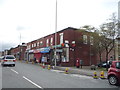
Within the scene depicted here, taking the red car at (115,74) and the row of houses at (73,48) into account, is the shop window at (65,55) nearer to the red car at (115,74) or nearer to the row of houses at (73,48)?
the row of houses at (73,48)

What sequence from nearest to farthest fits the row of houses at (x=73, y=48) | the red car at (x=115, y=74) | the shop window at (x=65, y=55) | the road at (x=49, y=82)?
the road at (x=49, y=82), the red car at (x=115, y=74), the row of houses at (x=73, y=48), the shop window at (x=65, y=55)

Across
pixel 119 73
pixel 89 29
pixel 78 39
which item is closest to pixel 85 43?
pixel 78 39

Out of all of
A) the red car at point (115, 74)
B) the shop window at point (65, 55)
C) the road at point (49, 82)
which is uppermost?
the shop window at point (65, 55)

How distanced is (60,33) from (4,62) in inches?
467

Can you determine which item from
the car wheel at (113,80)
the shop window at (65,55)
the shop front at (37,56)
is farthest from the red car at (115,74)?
the shop front at (37,56)

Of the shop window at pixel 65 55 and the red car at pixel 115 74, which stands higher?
the shop window at pixel 65 55

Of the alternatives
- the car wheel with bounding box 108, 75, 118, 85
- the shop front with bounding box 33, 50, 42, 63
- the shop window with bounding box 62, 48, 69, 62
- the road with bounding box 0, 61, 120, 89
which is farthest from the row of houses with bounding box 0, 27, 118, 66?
the car wheel with bounding box 108, 75, 118, 85

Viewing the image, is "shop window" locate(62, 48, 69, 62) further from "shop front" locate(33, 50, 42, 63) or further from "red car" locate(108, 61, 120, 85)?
"red car" locate(108, 61, 120, 85)

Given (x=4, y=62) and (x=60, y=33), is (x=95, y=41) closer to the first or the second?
(x=60, y=33)

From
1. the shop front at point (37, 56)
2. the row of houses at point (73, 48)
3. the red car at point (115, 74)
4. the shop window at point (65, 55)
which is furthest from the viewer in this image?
the shop front at point (37, 56)

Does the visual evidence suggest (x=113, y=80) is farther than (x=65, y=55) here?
No

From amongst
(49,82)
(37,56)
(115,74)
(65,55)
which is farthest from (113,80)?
(37,56)

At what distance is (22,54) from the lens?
64500mm

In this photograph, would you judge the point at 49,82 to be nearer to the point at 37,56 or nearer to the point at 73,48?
the point at 73,48
